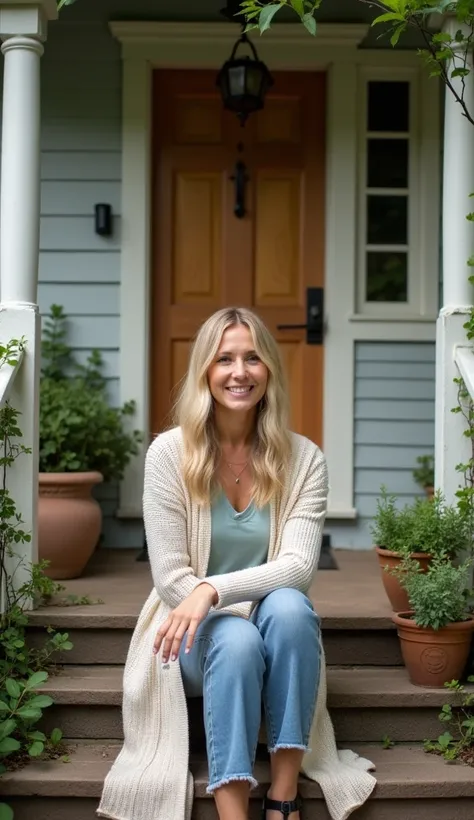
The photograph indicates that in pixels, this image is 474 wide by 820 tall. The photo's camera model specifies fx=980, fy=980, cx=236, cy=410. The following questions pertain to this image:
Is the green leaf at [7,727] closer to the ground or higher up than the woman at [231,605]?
closer to the ground

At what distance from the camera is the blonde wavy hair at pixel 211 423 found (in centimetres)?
263

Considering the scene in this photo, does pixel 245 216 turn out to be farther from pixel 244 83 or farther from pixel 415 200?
pixel 415 200

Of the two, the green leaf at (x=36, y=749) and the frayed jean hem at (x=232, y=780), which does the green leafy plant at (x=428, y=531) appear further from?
the green leaf at (x=36, y=749)

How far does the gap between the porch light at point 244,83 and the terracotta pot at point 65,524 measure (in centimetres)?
170

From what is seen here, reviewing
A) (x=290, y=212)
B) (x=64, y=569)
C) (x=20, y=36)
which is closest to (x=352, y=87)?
(x=290, y=212)

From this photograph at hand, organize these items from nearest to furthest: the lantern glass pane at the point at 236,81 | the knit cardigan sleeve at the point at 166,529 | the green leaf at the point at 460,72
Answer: the knit cardigan sleeve at the point at 166,529
the green leaf at the point at 460,72
the lantern glass pane at the point at 236,81

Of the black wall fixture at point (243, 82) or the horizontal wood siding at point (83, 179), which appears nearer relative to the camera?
the black wall fixture at point (243, 82)

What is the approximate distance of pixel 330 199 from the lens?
4531mm

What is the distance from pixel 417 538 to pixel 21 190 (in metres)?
1.73

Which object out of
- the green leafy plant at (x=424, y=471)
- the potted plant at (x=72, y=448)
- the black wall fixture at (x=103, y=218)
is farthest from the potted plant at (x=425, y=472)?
the black wall fixture at (x=103, y=218)

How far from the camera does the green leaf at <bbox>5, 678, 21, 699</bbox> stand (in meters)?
2.72

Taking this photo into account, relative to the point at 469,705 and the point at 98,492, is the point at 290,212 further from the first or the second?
the point at 469,705

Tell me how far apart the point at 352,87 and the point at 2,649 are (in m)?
2.94

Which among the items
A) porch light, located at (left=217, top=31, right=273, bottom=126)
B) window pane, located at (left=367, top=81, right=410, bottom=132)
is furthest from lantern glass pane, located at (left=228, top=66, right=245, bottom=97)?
window pane, located at (left=367, top=81, right=410, bottom=132)
